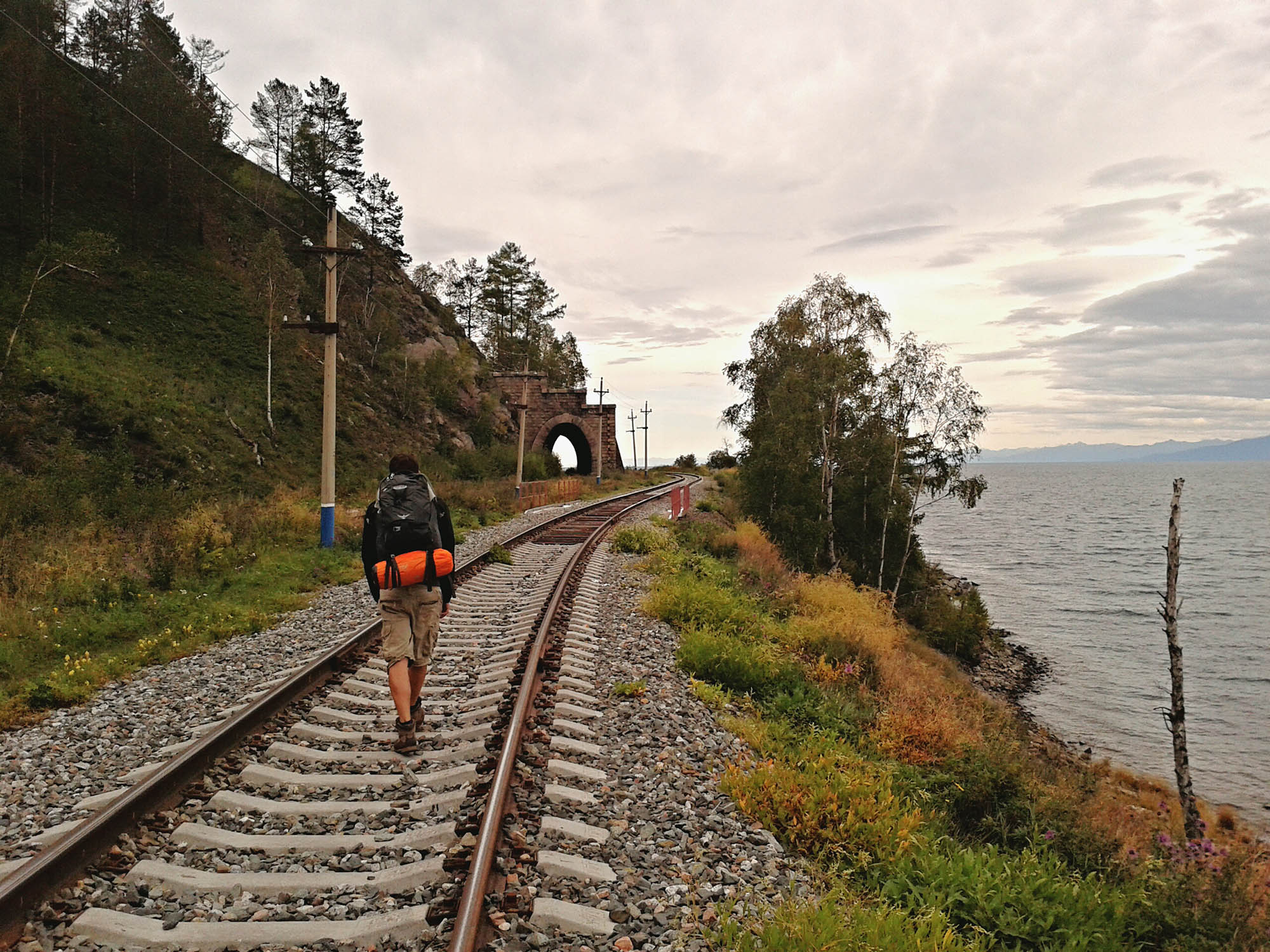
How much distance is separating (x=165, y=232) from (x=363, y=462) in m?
20.1

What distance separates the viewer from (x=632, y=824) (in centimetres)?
436

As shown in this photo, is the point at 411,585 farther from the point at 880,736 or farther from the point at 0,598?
the point at 0,598

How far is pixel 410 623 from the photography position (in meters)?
5.66

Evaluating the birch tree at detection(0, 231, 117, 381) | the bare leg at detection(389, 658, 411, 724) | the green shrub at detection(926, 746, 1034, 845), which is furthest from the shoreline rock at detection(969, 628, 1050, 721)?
the birch tree at detection(0, 231, 117, 381)

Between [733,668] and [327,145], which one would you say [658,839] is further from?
[327,145]

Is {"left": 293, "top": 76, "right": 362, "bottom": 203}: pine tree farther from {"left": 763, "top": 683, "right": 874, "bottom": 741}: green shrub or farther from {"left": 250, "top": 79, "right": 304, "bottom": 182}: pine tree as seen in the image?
{"left": 763, "top": 683, "right": 874, "bottom": 741}: green shrub

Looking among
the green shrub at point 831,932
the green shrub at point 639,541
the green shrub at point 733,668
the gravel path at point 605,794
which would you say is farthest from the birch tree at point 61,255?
the green shrub at point 831,932

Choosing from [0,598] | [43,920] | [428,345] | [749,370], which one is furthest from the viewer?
[428,345]

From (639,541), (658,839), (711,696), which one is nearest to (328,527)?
(639,541)

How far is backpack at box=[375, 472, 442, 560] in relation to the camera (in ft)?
17.9

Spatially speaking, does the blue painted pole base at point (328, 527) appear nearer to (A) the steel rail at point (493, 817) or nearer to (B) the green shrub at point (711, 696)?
(A) the steel rail at point (493, 817)

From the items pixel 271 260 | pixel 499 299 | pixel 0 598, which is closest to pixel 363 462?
pixel 271 260

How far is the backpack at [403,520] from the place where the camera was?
5469mm

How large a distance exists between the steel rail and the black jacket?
3.58ft
